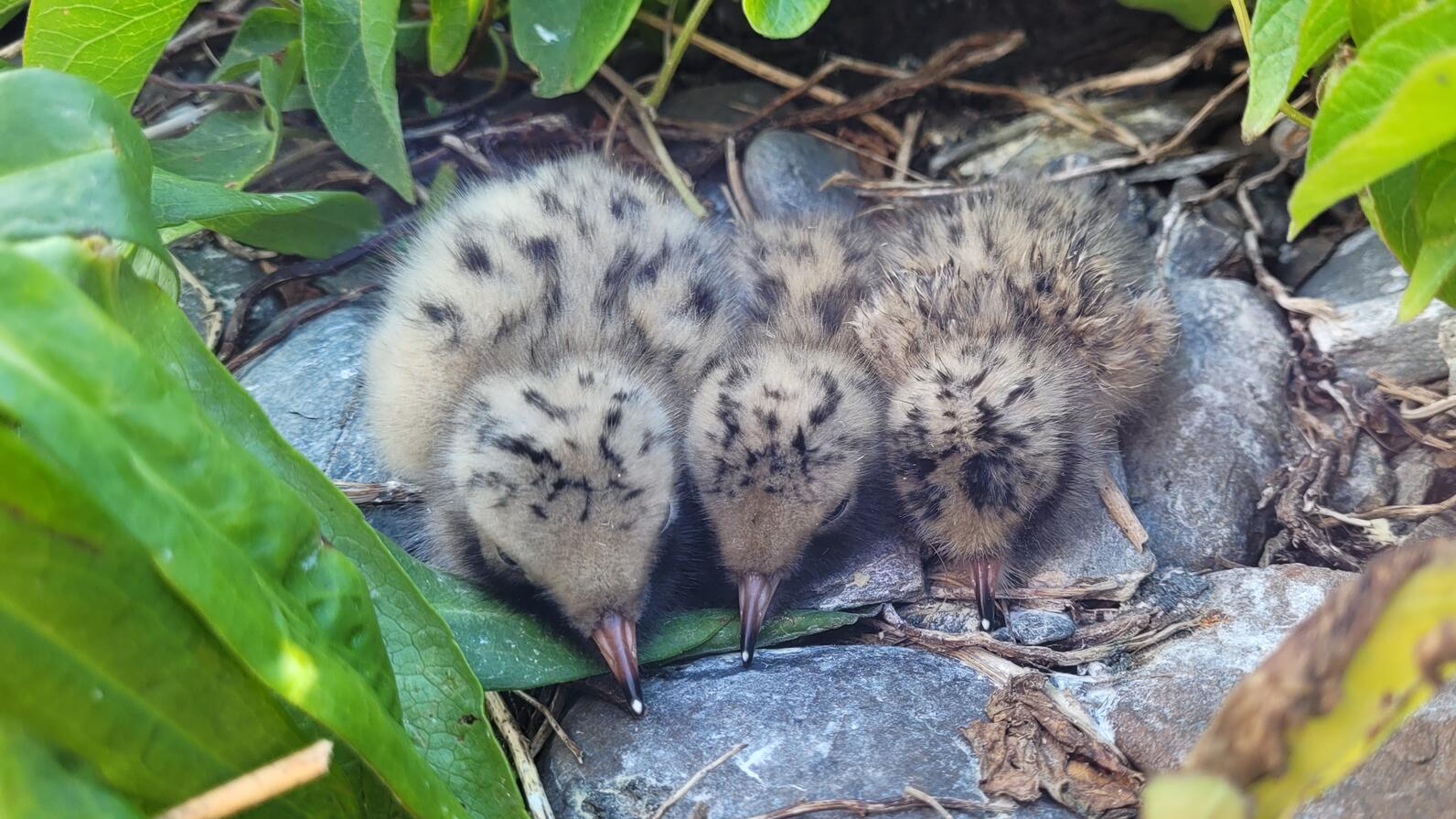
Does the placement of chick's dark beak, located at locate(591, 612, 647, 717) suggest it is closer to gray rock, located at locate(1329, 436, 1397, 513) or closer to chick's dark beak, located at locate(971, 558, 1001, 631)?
chick's dark beak, located at locate(971, 558, 1001, 631)

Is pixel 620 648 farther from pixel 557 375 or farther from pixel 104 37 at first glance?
pixel 104 37

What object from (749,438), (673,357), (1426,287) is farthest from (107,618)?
(1426,287)

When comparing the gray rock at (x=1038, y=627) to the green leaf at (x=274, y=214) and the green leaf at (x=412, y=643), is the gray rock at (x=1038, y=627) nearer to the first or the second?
the green leaf at (x=412, y=643)

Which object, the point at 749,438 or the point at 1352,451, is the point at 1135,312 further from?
the point at 749,438

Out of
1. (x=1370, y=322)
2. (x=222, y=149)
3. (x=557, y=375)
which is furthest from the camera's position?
(x=222, y=149)

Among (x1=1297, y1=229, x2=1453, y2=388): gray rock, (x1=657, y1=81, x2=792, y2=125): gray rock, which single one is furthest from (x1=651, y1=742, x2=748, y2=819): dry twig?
(x1=657, y1=81, x2=792, y2=125): gray rock

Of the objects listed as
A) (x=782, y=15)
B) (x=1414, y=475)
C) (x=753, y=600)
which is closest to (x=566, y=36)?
(x=782, y=15)

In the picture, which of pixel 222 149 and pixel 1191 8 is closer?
pixel 222 149

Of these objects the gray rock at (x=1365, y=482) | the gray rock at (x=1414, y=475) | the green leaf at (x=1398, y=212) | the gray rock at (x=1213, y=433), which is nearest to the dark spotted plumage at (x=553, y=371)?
the gray rock at (x=1213, y=433)
